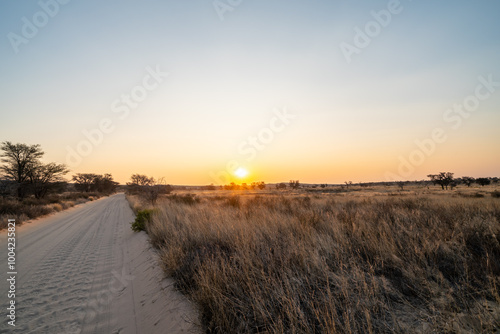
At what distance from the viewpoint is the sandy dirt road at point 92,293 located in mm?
3721

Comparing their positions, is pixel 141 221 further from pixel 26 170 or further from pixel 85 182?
pixel 85 182

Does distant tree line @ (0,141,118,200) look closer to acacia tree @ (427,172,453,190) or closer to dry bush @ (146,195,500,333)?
dry bush @ (146,195,500,333)

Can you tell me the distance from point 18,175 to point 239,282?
41427 mm

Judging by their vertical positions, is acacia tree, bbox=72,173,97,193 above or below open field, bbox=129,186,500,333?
above

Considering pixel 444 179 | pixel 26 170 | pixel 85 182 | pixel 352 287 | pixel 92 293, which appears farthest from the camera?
pixel 85 182

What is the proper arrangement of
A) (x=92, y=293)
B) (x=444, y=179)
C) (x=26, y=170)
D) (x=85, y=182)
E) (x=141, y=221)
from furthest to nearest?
(x=85, y=182), (x=444, y=179), (x=26, y=170), (x=141, y=221), (x=92, y=293)

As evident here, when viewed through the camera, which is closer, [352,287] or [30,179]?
[352,287]

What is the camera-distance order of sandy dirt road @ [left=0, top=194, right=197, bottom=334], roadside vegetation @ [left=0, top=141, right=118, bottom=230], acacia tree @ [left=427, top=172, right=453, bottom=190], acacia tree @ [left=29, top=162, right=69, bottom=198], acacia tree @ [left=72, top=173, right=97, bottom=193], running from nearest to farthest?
sandy dirt road @ [left=0, top=194, right=197, bottom=334] → roadside vegetation @ [left=0, top=141, right=118, bottom=230] → acacia tree @ [left=29, top=162, right=69, bottom=198] → acacia tree @ [left=427, top=172, right=453, bottom=190] → acacia tree @ [left=72, top=173, right=97, bottom=193]

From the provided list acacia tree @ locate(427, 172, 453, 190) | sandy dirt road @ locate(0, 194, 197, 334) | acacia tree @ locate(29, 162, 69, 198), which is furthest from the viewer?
acacia tree @ locate(427, 172, 453, 190)

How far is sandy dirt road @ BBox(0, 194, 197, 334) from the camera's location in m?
3.72

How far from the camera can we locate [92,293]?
16.4 feet

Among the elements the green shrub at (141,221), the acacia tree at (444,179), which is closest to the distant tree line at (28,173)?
the green shrub at (141,221)

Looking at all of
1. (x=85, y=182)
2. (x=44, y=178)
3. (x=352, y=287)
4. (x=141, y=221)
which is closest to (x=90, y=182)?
(x=85, y=182)

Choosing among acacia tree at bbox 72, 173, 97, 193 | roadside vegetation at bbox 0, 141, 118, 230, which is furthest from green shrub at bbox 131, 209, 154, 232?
acacia tree at bbox 72, 173, 97, 193
